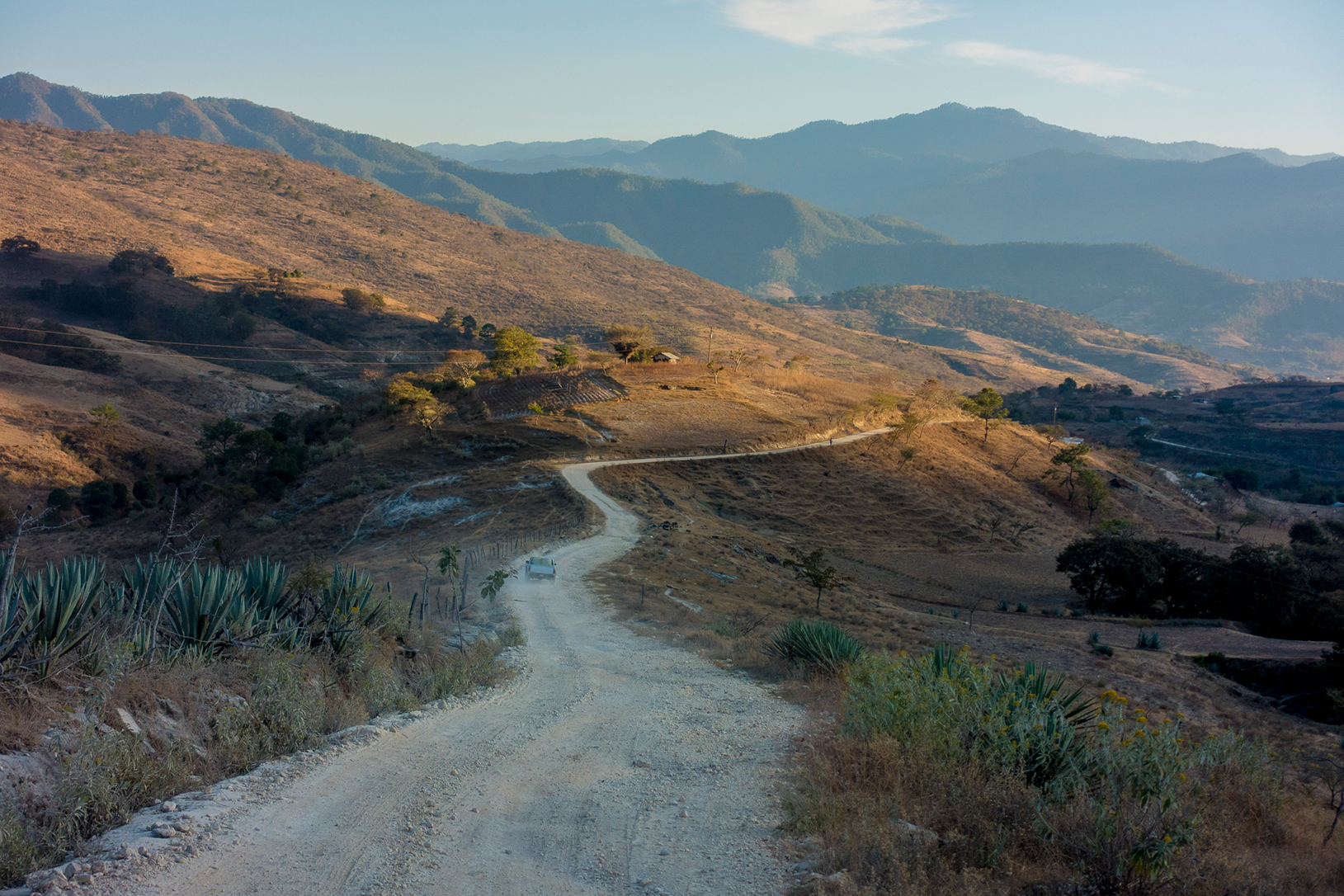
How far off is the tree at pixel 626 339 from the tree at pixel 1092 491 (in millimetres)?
31657

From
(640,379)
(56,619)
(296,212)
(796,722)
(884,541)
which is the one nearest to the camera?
(56,619)

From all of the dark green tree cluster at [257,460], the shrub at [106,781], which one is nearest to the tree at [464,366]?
the dark green tree cluster at [257,460]

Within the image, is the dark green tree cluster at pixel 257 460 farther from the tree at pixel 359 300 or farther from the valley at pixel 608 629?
the tree at pixel 359 300

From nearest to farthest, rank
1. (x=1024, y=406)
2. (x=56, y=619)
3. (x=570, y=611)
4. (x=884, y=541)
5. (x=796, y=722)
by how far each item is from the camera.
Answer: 1. (x=56, y=619)
2. (x=796, y=722)
3. (x=570, y=611)
4. (x=884, y=541)
5. (x=1024, y=406)

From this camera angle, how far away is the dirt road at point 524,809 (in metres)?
4.65

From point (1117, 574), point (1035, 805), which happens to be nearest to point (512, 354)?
point (1117, 574)

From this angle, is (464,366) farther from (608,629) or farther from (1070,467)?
(1070,467)

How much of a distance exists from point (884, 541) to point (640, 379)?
20835 mm

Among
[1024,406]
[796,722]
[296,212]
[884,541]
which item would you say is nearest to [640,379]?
[884,541]

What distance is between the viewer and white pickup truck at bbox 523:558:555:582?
17891 mm

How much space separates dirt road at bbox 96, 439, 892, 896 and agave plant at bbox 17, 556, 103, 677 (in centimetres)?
245

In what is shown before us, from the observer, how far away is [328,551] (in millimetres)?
25031

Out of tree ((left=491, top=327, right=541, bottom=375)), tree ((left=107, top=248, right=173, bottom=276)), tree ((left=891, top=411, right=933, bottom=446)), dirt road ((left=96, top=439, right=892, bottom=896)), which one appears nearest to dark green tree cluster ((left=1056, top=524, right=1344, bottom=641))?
tree ((left=891, top=411, right=933, bottom=446))

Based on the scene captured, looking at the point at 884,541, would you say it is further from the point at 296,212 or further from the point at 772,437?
the point at 296,212
